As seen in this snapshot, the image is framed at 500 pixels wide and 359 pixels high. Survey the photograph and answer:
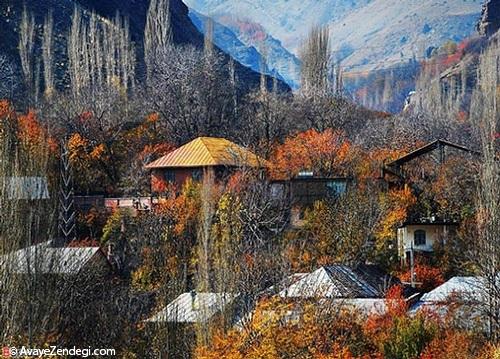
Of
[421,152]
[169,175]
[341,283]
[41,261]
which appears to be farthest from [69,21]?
[41,261]

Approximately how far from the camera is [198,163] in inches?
1660

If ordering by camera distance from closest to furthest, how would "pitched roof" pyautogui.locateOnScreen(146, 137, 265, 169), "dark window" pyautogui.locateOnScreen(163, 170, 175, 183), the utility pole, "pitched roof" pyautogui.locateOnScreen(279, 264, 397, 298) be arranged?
"pitched roof" pyautogui.locateOnScreen(279, 264, 397, 298)
the utility pole
"pitched roof" pyautogui.locateOnScreen(146, 137, 265, 169)
"dark window" pyautogui.locateOnScreen(163, 170, 175, 183)

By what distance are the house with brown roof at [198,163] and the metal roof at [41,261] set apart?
13.4m

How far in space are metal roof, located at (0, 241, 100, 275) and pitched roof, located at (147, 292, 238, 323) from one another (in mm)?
3094

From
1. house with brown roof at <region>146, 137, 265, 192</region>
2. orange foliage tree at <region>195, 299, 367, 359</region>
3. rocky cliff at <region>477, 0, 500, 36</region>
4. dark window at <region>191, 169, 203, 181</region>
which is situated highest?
rocky cliff at <region>477, 0, 500, 36</region>

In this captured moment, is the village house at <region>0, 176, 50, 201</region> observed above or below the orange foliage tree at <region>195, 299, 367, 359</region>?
above

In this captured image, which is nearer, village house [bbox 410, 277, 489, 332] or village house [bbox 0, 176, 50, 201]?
village house [bbox 0, 176, 50, 201]

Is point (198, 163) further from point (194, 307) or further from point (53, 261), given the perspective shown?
point (53, 261)

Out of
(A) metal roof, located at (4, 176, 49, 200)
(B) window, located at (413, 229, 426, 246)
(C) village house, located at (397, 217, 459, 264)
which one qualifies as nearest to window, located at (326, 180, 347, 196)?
(C) village house, located at (397, 217, 459, 264)

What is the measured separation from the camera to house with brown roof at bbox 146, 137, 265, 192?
138ft

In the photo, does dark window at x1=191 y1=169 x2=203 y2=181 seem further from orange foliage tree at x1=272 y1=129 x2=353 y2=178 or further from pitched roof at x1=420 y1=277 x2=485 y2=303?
pitched roof at x1=420 y1=277 x2=485 y2=303

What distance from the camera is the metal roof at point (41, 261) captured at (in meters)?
22.1

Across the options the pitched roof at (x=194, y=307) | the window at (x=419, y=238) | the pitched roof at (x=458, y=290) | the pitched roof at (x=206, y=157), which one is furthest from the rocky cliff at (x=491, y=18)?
the pitched roof at (x=194, y=307)

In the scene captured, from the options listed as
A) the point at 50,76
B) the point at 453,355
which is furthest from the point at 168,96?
the point at 453,355
